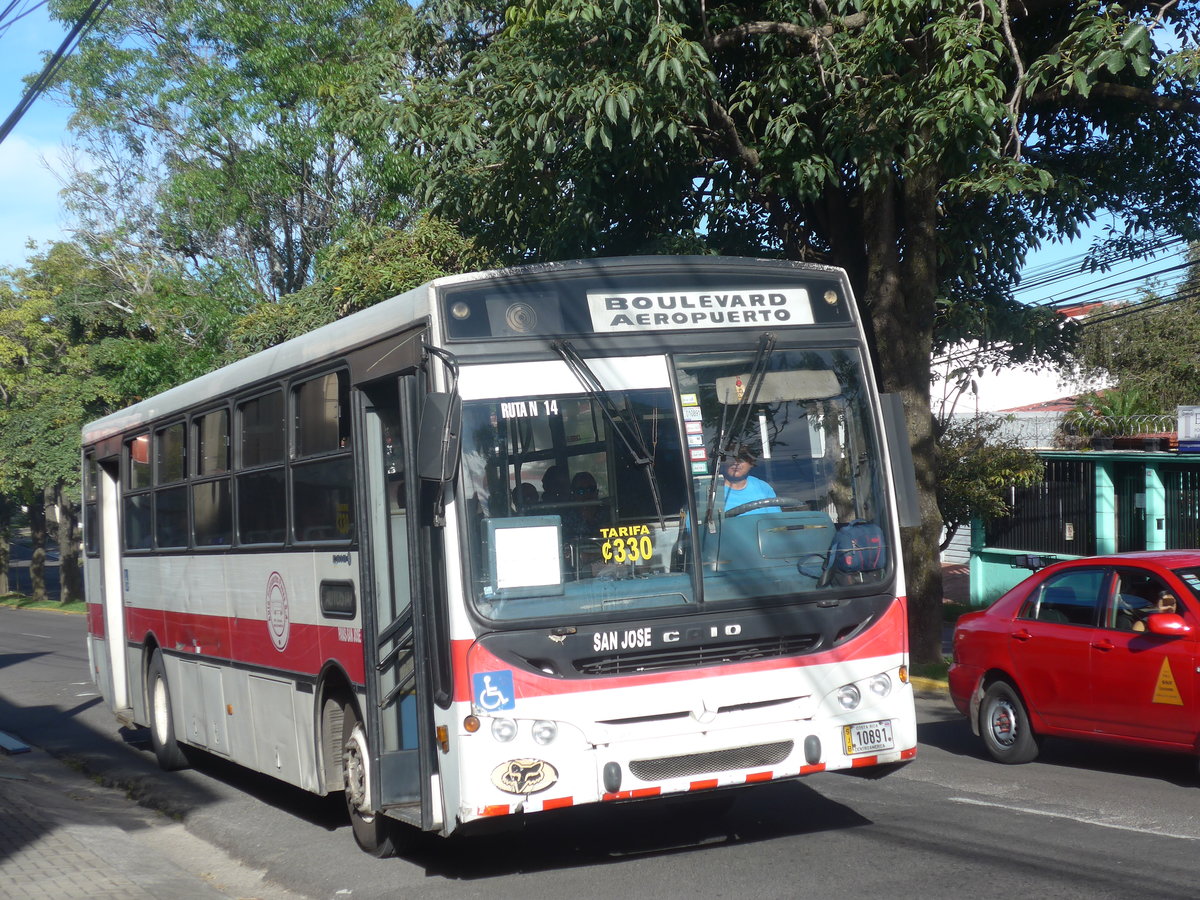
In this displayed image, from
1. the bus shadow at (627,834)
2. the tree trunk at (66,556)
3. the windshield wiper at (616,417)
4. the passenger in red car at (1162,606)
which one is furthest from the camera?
the tree trunk at (66,556)

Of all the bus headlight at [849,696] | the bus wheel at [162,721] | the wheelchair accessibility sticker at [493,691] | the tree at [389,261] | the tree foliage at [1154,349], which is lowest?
the bus wheel at [162,721]

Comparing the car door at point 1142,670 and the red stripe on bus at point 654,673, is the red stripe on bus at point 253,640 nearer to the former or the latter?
the red stripe on bus at point 654,673

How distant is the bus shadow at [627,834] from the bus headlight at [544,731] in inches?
30.2

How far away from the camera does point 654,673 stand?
21.4ft

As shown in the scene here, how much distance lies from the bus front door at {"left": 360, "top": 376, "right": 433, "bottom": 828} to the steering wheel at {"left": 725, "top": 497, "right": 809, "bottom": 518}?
1608 millimetres

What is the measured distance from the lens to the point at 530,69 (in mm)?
13219

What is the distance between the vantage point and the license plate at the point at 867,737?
269 inches

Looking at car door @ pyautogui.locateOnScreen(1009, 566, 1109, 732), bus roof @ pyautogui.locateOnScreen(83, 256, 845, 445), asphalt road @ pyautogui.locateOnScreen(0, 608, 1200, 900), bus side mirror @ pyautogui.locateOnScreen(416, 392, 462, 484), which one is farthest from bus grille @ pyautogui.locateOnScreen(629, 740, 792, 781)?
car door @ pyautogui.locateOnScreen(1009, 566, 1109, 732)

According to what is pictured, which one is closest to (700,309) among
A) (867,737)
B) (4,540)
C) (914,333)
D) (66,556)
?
(867,737)

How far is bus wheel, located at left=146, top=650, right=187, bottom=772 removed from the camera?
1169 cm

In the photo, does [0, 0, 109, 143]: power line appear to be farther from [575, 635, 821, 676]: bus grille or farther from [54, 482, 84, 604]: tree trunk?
[54, 482, 84, 604]: tree trunk

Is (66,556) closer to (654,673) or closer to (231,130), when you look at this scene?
(231,130)

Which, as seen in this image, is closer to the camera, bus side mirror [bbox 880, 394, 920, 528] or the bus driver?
the bus driver

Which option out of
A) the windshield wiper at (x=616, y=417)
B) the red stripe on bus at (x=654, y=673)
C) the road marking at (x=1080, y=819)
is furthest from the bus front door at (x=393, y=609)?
the road marking at (x=1080, y=819)
